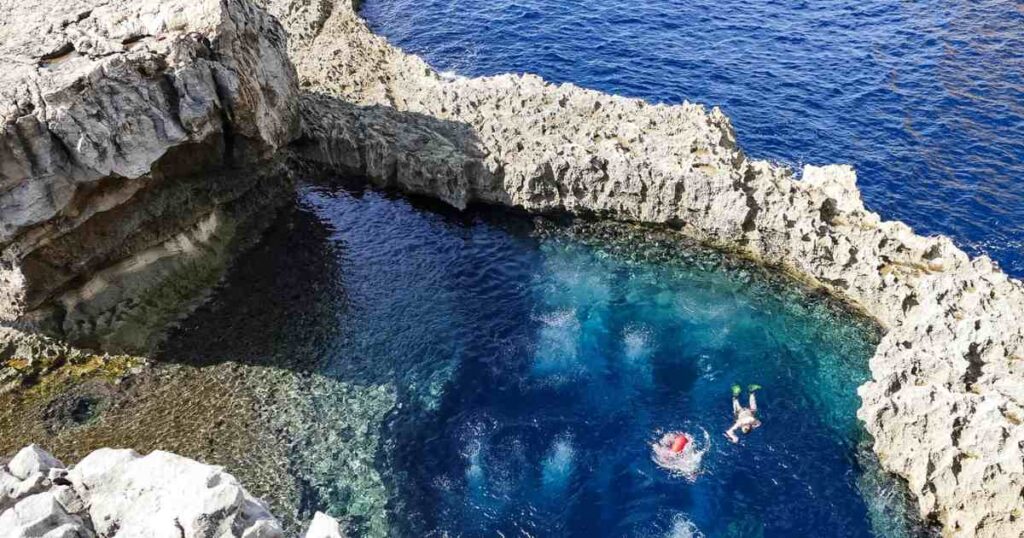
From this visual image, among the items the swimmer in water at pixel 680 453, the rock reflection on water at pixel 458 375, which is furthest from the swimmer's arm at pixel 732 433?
the rock reflection on water at pixel 458 375

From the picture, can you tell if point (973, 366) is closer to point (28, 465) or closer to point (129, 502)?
point (129, 502)

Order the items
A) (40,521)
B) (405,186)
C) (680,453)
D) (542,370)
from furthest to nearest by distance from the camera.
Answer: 1. (405,186)
2. (542,370)
3. (680,453)
4. (40,521)

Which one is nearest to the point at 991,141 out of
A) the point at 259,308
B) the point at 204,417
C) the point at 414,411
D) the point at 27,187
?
the point at 414,411

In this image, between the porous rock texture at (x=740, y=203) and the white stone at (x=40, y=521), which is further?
the porous rock texture at (x=740, y=203)

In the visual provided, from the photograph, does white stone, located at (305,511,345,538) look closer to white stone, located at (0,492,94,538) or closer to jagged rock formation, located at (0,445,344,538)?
jagged rock formation, located at (0,445,344,538)

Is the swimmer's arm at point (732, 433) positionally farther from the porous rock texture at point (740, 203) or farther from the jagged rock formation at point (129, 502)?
the jagged rock formation at point (129, 502)

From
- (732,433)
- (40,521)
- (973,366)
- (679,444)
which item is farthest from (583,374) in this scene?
(40,521)

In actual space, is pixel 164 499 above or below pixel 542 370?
above
